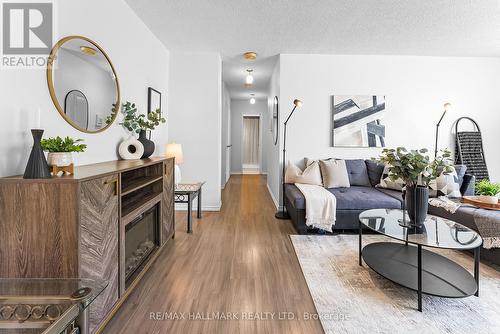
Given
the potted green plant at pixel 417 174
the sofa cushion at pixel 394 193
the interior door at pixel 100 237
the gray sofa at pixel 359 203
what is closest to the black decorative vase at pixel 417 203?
the potted green plant at pixel 417 174

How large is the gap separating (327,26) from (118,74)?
2530 millimetres

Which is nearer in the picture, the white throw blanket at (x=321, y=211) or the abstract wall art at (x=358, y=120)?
the white throw blanket at (x=321, y=211)

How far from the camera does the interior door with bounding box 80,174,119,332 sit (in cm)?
128

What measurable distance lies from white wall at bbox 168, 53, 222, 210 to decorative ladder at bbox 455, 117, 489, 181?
4093mm

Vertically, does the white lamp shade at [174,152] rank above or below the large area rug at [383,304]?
above

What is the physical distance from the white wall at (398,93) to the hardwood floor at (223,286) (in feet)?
5.99

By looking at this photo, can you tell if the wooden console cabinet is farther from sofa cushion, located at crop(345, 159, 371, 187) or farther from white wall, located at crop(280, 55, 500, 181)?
sofa cushion, located at crop(345, 159, 371, 187)

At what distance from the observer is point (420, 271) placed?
64.6 inches

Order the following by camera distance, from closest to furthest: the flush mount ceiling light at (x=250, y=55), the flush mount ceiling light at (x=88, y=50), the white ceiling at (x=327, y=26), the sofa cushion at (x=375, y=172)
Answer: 1. the flush mount ceiling light at (x=88, y=50)
2. the white ceiling at (x=327, y=26)
3. the sofa cushion at (x=375, y=172)
4. the flush mount ceiling light at (x=250, y=55)

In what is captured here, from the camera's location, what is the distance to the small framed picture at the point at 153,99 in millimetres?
3269

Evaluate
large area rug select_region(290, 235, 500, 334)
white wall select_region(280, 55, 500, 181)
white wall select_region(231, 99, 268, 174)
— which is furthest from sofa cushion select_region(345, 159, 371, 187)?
white wall select_region(231, 99, 268, 174)

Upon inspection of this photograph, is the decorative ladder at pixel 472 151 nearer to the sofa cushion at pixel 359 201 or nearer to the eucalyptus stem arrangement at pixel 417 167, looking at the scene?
the sofa cushion at pixel 359 201

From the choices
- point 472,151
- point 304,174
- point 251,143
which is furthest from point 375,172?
point 251,143

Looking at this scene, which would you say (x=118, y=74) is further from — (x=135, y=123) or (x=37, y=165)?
(x=37, y=165)
